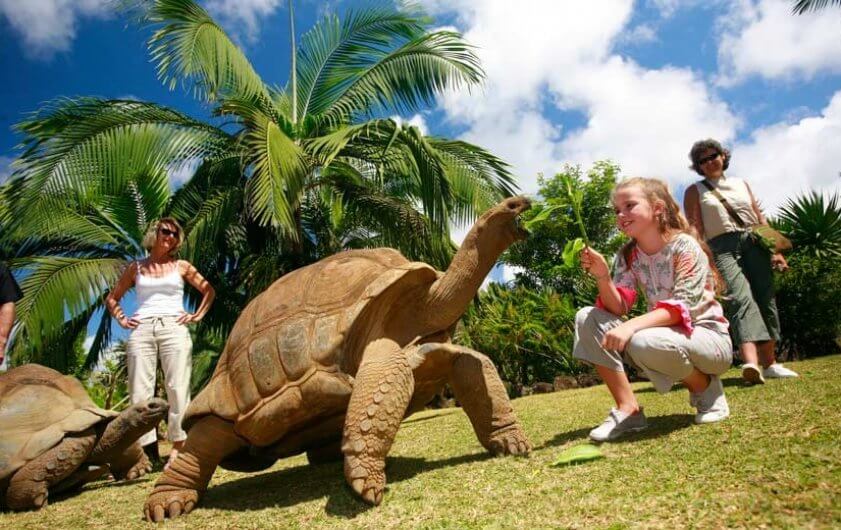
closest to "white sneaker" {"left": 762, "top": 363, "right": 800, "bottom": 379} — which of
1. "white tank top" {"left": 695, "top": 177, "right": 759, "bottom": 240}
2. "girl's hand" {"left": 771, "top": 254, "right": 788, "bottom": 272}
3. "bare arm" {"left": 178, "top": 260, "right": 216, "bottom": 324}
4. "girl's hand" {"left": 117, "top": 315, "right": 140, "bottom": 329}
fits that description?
"girl's hand" {"left": 771, "top": 254, "right": 788, "bottom": 272}

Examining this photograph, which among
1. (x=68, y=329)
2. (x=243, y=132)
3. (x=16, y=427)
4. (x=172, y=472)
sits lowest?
(x=172, y=472)

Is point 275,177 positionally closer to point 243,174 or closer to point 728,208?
point 243,174

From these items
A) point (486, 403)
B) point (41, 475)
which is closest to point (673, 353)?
point (486, 403)

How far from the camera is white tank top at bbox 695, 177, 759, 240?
4305 mm

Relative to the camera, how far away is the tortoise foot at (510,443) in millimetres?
2688

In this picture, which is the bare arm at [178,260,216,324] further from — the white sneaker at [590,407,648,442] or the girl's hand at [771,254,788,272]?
the girl's hand at [771,254,788,272]

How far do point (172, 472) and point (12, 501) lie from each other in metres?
1.52

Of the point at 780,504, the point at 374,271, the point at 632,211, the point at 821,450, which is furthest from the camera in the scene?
the point at 374,271

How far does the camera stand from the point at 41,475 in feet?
11.7

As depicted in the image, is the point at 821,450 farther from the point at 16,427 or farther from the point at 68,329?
the point at 68,329

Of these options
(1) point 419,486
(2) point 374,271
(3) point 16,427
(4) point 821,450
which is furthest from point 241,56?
(4) point 821,450

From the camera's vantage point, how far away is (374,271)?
2.85 metres

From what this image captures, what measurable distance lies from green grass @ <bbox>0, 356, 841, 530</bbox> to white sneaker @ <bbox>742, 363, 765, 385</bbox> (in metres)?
0.25

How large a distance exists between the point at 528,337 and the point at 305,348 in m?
7.17
